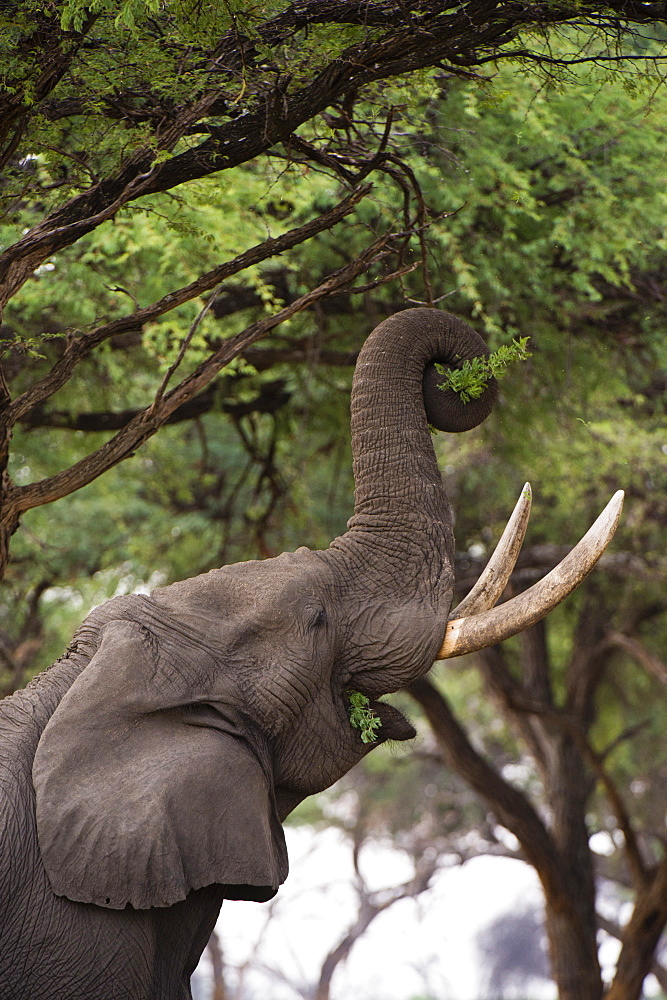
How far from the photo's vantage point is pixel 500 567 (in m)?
4.54

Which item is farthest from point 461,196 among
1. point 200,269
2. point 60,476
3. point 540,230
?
point 60,476

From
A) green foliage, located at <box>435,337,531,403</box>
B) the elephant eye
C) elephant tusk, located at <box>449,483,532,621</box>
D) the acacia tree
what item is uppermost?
Answer: the acacia tree

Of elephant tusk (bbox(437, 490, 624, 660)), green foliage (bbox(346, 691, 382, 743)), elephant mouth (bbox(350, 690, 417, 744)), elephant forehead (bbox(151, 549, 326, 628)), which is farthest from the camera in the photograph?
elephant mouth (bbox(350, 690, 417, 744))

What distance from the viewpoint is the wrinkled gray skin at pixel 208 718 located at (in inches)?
153

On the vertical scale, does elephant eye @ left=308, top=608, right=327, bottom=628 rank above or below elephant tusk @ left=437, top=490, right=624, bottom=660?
below

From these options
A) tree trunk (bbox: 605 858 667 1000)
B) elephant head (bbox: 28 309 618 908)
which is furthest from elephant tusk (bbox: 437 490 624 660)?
tree trunk (bbox: 605 858 667 1000)

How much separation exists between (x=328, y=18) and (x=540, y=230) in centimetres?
384

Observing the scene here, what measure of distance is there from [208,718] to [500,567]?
1202 mm

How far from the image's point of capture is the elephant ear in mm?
3859

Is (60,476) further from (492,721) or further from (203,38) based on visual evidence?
(492,721)

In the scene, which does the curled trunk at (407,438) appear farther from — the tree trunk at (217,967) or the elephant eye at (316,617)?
the tree trunk at (217,967)

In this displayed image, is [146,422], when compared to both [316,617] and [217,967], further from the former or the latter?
[217,967]

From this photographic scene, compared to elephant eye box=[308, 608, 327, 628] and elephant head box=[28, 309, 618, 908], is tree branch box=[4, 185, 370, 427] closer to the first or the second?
elephant head box=[28, 309, 618, 908]

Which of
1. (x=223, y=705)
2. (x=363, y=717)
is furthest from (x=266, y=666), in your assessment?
(x=363, y=717)
